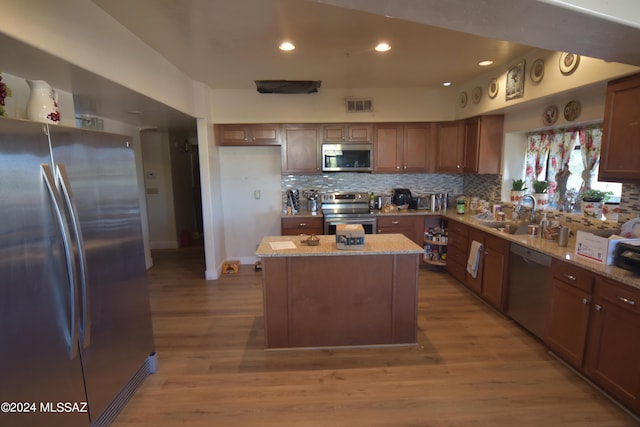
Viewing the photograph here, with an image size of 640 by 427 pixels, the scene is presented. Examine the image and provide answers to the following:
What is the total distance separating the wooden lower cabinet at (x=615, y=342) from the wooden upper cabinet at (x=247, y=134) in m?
3.95

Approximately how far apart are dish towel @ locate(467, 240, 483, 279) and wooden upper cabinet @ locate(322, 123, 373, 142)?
2.09 meters

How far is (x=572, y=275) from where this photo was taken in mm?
2361

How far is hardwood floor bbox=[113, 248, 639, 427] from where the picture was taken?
2016 mm

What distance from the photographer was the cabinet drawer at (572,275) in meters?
2.23

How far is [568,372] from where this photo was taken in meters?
2.41

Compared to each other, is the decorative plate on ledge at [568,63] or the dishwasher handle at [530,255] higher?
the decorative plate on ledge at [568,63]

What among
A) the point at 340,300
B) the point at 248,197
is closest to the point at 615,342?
the point at 340,300

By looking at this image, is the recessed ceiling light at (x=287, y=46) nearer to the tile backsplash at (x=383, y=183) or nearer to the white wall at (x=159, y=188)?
the tile backsplash at (x=383, y=183)

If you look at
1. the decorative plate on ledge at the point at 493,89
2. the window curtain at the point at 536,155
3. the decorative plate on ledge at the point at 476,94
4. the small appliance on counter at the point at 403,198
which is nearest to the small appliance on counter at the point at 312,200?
the small appliance on counter at the point at 403,198

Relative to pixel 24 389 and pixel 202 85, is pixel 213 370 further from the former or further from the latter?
pixel 202 85

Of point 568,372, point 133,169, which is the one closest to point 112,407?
point 133,169

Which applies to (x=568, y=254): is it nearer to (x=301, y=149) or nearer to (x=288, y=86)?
(x=301, y=149)

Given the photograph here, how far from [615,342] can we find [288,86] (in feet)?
13.2

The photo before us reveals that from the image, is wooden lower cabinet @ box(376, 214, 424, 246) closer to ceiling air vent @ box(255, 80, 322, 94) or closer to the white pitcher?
ceiling air vent @ box(255, 80, 322, 94)
